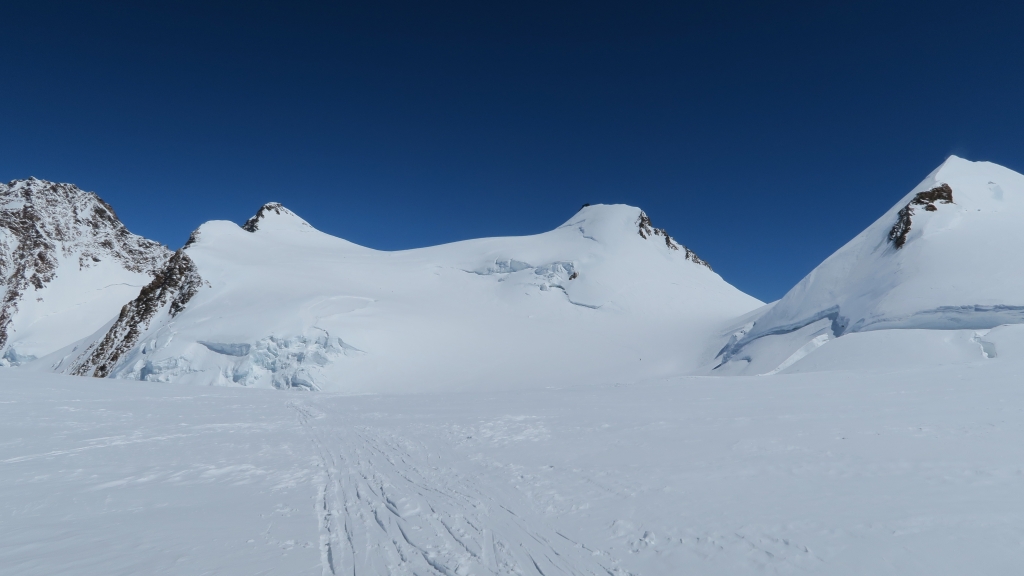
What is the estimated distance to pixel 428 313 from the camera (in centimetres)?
3228

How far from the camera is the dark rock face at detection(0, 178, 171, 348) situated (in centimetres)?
6756

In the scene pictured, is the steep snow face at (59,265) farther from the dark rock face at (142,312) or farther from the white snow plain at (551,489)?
the white snow plain at (551,489)

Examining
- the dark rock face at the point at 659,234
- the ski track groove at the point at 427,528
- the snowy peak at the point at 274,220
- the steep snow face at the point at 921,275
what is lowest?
the ski track groove at the point at 427,528

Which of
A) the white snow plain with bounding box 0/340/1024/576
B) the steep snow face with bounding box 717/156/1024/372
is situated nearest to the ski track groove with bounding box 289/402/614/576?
the white snow plain with bounding box 0/340/1024/576

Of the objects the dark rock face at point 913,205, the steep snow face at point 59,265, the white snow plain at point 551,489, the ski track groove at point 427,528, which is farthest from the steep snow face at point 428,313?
the steep snow face at point 59,265

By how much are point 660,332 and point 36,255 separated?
9414 centimetres

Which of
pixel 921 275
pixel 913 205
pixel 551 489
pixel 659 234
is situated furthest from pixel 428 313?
pixel 659 234

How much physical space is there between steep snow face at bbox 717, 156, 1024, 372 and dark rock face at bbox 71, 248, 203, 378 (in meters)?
36.8

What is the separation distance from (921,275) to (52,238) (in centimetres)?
11110

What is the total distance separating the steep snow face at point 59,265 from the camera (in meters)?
59.3

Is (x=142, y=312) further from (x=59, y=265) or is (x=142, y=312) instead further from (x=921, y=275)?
(x=59, y=265)

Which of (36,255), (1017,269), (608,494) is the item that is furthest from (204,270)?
(36,255)

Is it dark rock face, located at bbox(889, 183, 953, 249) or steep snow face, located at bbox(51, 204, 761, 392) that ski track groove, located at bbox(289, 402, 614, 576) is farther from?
dark rock face, located at bbox(889, 183, 953, 249)

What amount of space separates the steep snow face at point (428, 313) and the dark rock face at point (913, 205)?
1158 centimetres
